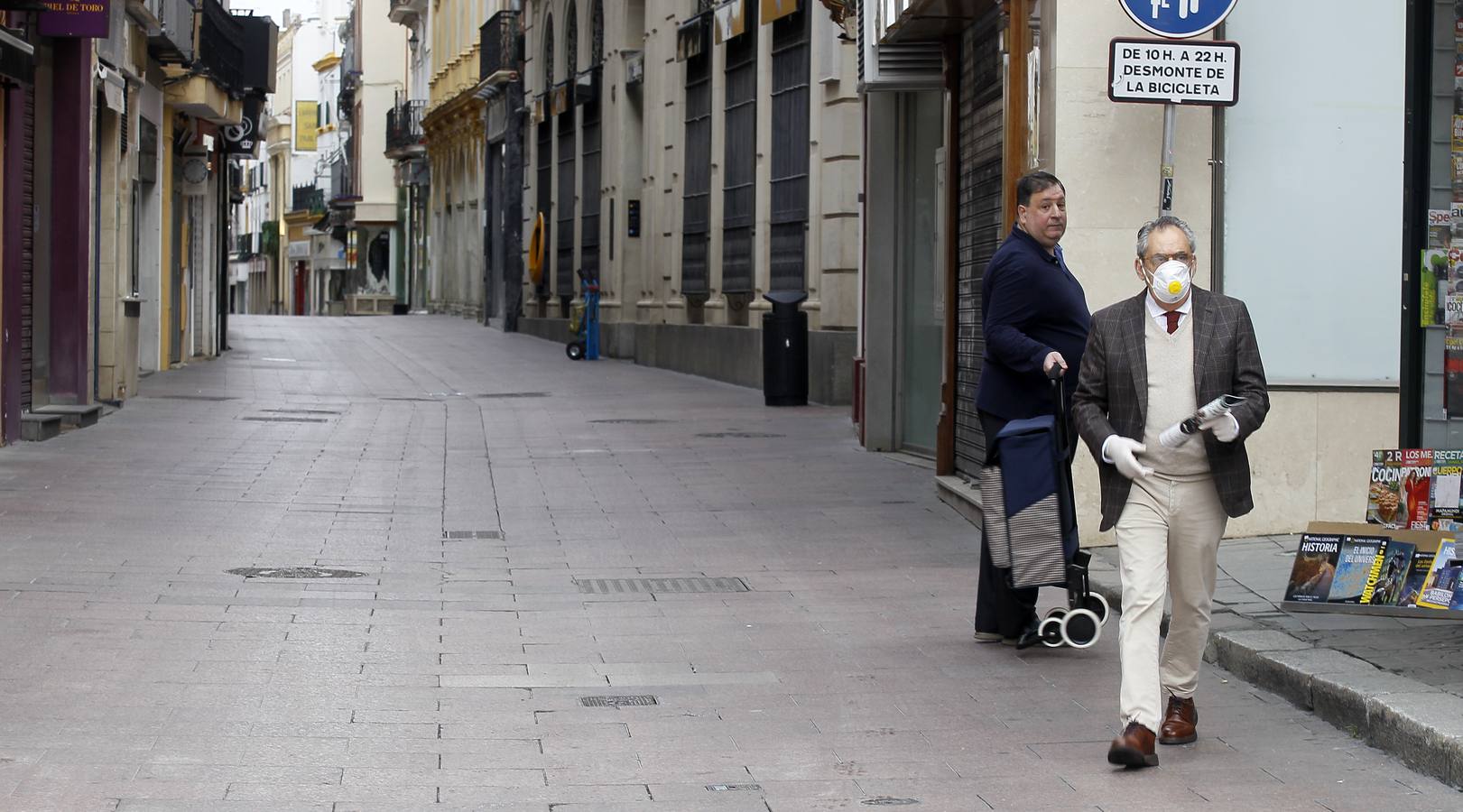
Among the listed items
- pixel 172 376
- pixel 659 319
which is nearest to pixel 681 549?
pixel 172 376

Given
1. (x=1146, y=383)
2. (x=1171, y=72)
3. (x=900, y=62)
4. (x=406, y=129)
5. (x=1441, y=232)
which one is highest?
(x=406, y=129)

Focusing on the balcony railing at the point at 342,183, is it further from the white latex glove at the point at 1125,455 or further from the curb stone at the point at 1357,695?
the white latex glove at the point at 1125,455

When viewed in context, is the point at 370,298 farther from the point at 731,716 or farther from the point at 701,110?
the point at 731,716

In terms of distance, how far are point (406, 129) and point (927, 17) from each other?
51.1 meters

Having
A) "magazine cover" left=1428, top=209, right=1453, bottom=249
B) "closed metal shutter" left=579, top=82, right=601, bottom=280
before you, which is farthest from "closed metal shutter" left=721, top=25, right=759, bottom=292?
"magazine cover" left=1428, top=209, right=1453, bottom=249

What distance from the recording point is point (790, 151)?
2300cm

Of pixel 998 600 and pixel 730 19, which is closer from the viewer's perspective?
pixel 998 600

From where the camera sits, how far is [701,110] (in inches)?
1083

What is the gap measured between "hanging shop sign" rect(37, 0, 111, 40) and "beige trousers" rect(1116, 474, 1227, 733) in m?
→ 12.2

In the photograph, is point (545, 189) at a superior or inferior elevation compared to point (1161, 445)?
superior

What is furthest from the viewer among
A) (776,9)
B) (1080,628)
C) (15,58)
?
(776,9)

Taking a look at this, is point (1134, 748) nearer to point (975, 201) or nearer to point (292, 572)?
point (292, 572)

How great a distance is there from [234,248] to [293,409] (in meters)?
90.7

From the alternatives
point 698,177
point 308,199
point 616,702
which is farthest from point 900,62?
point 308,199
